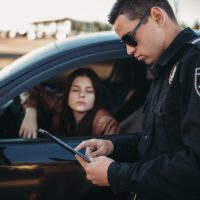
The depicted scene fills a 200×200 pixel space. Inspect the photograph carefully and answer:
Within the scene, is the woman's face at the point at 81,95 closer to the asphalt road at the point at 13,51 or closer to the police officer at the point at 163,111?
the police officer at the point at 163,111

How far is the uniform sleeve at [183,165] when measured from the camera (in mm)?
1381

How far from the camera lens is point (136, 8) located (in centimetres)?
167

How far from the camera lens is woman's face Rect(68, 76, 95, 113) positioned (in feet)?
9.17

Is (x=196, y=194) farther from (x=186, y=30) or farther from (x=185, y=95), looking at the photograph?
(x=186, y=30)

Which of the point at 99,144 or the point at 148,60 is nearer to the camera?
the point at 148,60

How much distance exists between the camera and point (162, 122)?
1.54 meters

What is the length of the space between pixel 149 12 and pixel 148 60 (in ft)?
0.59

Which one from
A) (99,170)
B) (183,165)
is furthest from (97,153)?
(183,165)

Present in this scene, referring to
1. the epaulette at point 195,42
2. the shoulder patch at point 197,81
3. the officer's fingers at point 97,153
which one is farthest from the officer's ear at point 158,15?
the officer's fingers at point 97,153

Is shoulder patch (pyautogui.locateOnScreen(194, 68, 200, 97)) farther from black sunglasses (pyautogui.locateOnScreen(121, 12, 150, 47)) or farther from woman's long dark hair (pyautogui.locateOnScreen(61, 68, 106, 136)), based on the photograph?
woman's long dark hair (pyautogui.locateOnScreen(61, 68, 106, 136))

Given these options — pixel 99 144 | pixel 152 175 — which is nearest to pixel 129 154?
pixel 99 144

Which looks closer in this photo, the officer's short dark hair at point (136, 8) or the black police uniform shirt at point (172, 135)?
the black police uniform shirt at point (172, 135)

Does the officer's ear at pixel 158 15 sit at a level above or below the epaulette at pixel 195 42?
above

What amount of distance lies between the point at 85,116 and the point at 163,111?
130 cm
